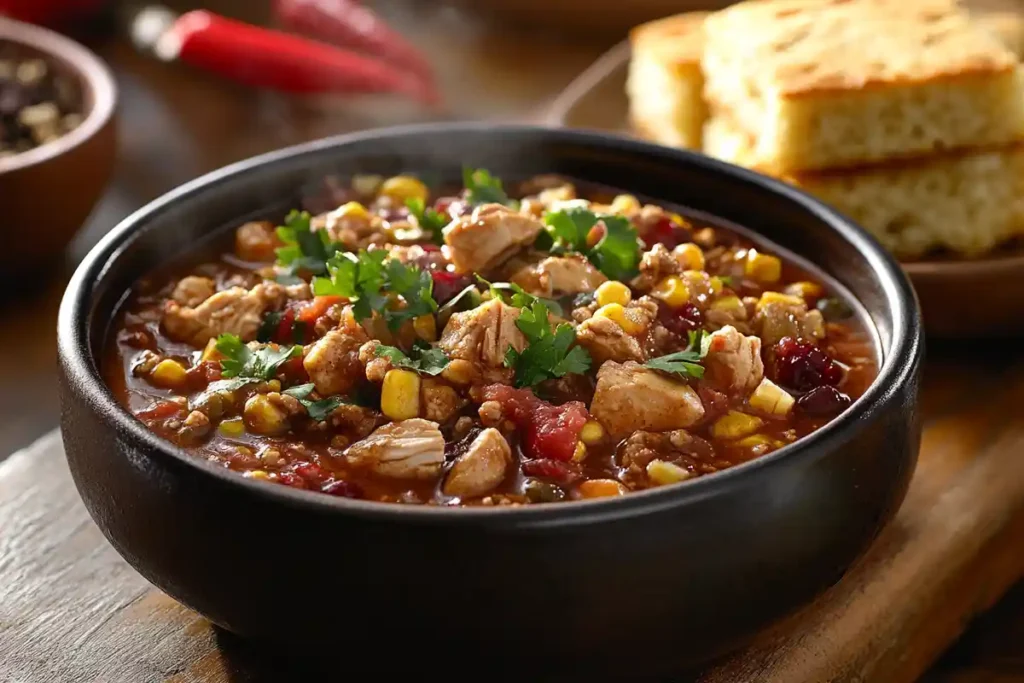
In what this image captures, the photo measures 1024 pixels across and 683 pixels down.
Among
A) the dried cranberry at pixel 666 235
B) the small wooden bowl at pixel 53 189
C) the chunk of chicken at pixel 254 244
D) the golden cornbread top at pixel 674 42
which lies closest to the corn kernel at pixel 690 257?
the dried cranberry at pixel 666 235

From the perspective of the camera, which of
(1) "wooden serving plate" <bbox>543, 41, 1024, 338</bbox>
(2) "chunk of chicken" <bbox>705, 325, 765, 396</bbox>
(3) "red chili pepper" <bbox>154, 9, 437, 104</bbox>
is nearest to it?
(2) "chunk of chicken" <bbox>705, 325, 765, 396</bbox>

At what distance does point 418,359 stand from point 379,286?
0.23 meters

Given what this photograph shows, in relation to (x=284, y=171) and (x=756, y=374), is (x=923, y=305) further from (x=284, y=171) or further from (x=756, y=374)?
(x=284, y=171)

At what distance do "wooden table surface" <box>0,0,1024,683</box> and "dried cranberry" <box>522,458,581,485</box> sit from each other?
A: 6.31 feet

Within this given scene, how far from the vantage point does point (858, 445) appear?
2.42 m

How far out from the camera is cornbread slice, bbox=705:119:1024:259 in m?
3.95

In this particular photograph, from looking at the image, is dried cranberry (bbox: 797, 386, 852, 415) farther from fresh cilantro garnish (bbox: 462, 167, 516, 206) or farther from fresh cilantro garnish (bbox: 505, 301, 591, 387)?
fresh cilantro garnish (bbox: 462, 167, 516, 206)

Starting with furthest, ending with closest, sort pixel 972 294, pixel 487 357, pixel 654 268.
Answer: pixel 972 294, pixel 654 268, pixel 487 357

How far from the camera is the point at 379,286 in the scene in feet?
9.51

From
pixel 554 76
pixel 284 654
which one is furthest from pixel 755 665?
pixel 554 76

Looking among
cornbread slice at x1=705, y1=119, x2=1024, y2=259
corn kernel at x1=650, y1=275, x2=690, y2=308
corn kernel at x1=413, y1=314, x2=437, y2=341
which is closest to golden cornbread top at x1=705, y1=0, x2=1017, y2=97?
cornbread slice at x1=705, y1=119, x2=1024, y2=259

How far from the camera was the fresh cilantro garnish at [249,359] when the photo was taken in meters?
2.83

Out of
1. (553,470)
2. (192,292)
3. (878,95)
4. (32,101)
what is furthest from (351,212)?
(32,101)

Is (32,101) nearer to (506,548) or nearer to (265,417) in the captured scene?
(265,417)
